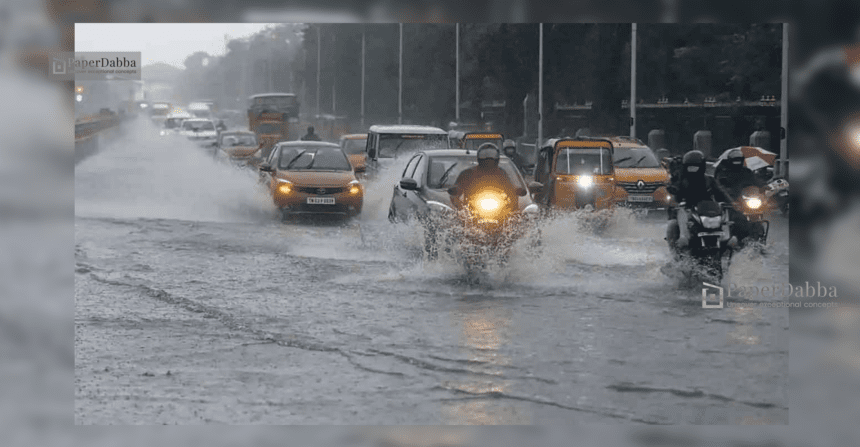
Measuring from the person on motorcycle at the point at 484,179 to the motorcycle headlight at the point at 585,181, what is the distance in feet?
12.9

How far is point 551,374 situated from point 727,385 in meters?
1.22

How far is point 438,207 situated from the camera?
41.9ft

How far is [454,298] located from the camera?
11.8 metres

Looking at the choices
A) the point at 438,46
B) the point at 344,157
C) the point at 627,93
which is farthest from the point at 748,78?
the point at 438,46

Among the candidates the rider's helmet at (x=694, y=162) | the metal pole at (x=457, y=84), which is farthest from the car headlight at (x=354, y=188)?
the rider's helmet at (x=694, y=162)

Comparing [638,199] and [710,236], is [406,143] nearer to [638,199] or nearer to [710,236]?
[638,199]

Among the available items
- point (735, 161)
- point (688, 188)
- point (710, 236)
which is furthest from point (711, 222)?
point (735, 161)

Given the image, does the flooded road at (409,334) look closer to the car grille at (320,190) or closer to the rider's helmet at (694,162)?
the car grille at (320,190)

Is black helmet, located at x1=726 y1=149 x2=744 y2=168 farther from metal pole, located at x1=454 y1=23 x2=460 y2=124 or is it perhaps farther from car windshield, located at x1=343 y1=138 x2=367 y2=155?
car windshield, located at x1=343 y1=138 x2=367 y2=155

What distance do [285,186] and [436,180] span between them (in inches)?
191

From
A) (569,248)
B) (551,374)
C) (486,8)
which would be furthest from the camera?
(569,248)

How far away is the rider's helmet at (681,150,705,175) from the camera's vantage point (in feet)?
37.1

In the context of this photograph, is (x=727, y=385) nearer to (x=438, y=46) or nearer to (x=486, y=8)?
(x=486, y=8)

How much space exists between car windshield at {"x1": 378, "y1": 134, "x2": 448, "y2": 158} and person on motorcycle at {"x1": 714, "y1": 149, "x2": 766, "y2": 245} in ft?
11.6
